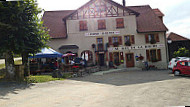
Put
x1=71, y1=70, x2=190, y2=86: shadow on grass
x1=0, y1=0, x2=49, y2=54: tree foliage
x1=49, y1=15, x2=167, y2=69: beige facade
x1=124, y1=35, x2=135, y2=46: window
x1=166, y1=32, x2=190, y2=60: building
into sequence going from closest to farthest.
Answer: x1=0, y1=0, x2=49, y2=54: tree foliage, x1=71, y1=70, x2=190, y2=86: shadow on grass, x1=49, y1=15, x2=167, y2=69: beige facade, x1=124, y1=35, x2=135, y2=46: window, x1=166, y1=32, x2=190, y2=60: building

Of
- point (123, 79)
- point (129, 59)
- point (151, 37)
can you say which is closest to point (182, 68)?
point (123, 79)

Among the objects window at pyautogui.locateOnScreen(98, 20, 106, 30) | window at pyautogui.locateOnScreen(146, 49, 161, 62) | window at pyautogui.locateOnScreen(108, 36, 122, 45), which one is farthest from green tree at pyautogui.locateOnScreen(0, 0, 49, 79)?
window at pyautogui.locateOnScreen(146, 49, 161, 62)

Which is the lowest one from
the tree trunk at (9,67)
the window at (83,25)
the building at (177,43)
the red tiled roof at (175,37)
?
the tree trunk at (9,67)

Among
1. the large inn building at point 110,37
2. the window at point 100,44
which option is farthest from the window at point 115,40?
the window at point 100,44

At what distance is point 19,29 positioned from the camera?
10.9 meters

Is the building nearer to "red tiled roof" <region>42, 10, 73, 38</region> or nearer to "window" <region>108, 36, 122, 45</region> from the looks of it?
"window" <region>108, 36, 122, 45</region>

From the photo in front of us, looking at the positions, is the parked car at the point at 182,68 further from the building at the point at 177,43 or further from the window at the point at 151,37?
the building at the point at 177,43

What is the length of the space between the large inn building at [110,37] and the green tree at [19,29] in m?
11.5

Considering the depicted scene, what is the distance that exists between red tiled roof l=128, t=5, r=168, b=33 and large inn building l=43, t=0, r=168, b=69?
134 millimetres

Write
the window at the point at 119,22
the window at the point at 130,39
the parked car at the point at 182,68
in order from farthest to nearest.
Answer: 1. the window at the point at 119,22
2. the window at the point at 130,39
3. the parked car at the point at 182,68

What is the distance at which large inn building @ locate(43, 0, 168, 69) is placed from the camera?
77.2ft

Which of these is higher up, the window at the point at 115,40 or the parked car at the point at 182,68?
the window at the point at 115,40

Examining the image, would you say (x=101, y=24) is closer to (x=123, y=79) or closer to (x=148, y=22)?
(x=148, y=22)

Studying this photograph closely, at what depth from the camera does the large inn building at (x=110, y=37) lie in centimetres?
2353
